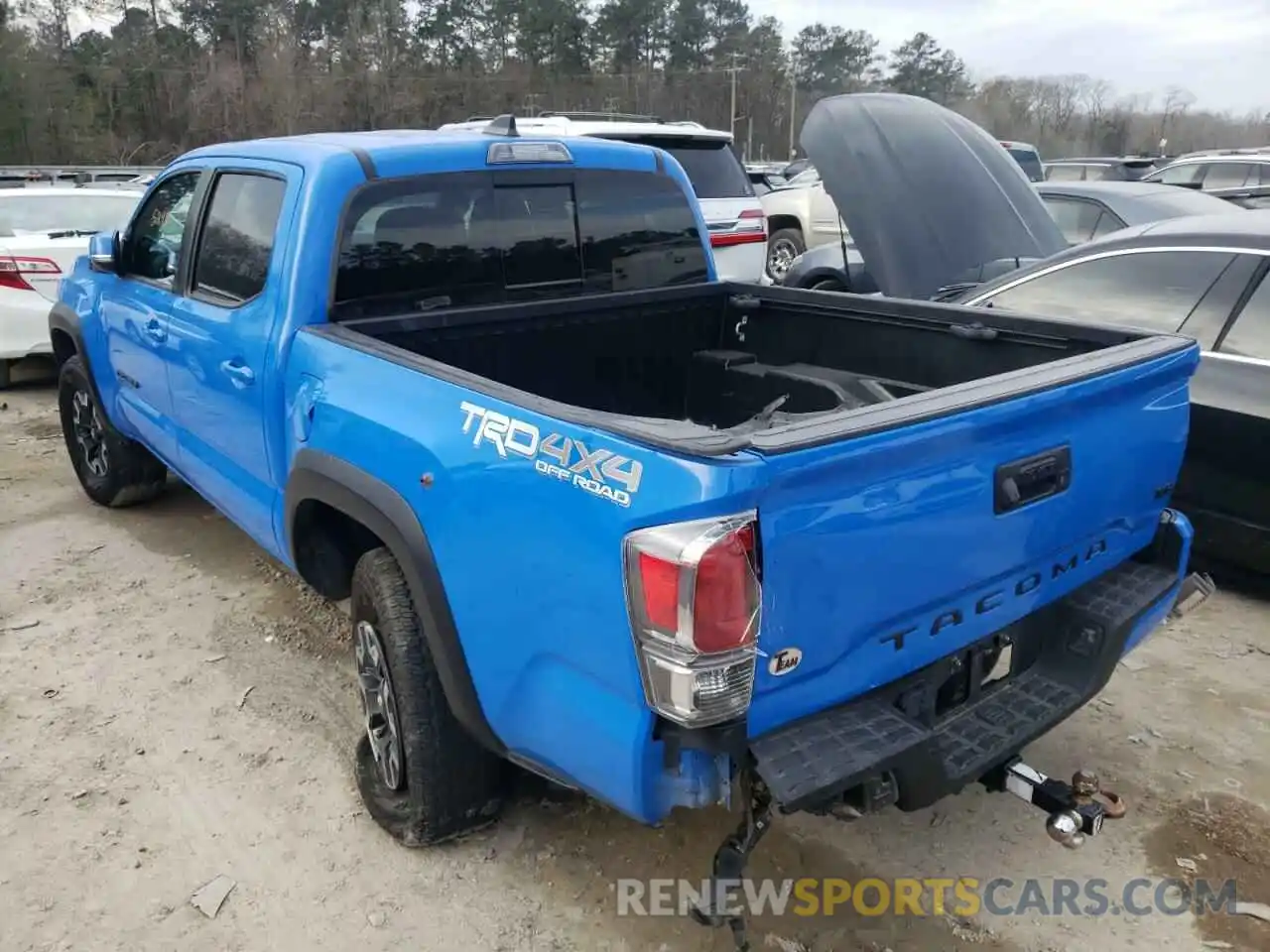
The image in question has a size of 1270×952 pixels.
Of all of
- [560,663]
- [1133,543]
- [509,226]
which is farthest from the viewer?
[509,226]

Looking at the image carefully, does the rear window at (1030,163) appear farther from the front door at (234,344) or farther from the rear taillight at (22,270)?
the front door at (234,344)

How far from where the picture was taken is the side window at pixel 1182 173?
15141 mm

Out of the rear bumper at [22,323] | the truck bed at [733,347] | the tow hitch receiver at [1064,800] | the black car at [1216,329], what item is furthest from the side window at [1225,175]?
the tow hitch receiver at [1064,800]

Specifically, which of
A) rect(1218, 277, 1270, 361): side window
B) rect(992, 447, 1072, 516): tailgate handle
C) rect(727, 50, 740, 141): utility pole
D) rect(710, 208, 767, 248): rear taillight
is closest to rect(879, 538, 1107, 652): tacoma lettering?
rect(992, 447, 1072, 516): tailgate handle

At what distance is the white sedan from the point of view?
7.45 meters

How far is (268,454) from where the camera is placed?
10.5ft

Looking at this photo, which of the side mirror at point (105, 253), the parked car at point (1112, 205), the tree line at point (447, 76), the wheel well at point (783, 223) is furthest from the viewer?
the tree line at point (447, 76)

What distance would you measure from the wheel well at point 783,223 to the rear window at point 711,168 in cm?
467

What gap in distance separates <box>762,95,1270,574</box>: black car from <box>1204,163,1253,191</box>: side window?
1129 cm

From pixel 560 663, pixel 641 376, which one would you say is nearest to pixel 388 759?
pixel 560 663

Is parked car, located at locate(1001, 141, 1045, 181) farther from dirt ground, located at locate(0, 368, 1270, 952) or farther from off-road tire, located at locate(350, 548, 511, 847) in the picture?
off-road tire, located at locate(350, 548, 511, 847)

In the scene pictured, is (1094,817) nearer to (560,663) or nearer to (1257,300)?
(560,663)

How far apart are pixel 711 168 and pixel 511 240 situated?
5.52 meters

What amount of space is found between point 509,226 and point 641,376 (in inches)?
30.5
